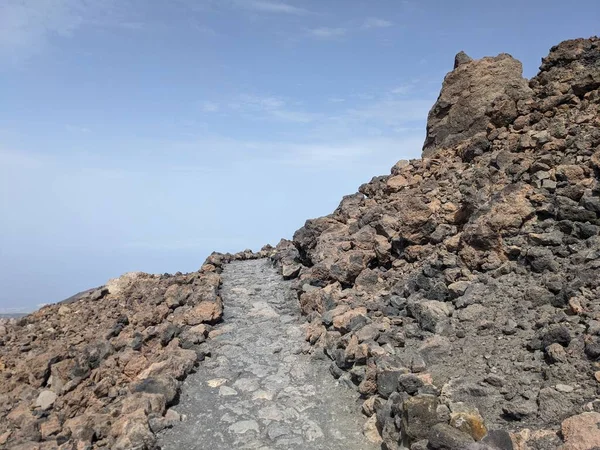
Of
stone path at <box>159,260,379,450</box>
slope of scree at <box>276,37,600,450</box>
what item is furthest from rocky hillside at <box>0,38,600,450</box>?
stone path at <box>159,260,379,450</box>

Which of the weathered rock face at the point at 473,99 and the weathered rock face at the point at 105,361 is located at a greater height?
the weathered rock face at the point at 473,99

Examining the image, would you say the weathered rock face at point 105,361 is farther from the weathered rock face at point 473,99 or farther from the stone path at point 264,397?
the weathered rock face at point 473,99

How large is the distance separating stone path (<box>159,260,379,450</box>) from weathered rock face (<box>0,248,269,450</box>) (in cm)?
44

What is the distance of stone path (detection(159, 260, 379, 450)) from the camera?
24.7 feet

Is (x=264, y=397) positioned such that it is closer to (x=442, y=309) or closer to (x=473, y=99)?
(x=442, y=309)

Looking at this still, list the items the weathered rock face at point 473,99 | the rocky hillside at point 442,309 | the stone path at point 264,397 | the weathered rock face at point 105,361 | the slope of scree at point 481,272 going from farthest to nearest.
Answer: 1. the weathered rock face at point 473,99
2. the weathered rock face at point 105,361
3. the stone path at point 264,397
4. the rocky hillside at point 442,309
5. the slope of scree at point 481,272

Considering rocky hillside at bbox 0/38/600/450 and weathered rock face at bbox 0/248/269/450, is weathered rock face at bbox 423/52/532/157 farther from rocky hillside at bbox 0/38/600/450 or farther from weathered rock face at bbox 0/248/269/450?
weathered rock face at bbox 0/248/269/450

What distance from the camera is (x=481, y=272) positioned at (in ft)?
30.4

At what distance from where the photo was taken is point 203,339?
36.2ft

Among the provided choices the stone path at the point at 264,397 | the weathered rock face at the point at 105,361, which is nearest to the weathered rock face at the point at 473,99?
the stone path at the point at 264,397

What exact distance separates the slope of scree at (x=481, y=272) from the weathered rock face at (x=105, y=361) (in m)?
3.05

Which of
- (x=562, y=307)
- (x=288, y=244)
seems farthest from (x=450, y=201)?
(x=288, y=244)

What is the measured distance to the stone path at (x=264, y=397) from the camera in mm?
7523

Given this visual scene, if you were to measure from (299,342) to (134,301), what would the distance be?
5743 mm
